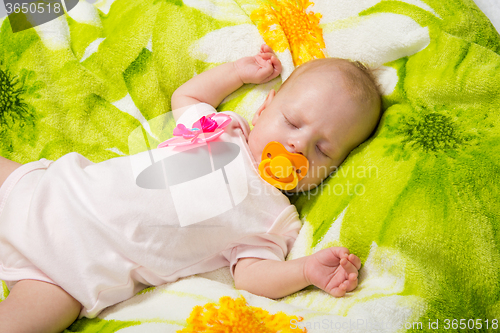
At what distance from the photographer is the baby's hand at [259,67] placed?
1.17 meters

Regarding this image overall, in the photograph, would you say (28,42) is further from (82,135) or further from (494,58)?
(494,58)

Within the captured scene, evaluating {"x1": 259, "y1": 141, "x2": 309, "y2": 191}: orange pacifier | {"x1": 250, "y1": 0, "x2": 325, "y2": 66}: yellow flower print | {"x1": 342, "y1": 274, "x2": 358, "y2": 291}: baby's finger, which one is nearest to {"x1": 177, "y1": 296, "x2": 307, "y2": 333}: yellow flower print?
{"x1": 342, "y1": 274, "x2": 358, "y2": 291}: baby's finger

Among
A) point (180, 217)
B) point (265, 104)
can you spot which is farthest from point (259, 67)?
point (180, 217)

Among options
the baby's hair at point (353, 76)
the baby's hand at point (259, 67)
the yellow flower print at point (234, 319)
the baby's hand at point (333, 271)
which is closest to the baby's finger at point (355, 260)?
the baby's hand at point (333, 271)

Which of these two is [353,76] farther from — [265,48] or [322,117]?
[265,48]

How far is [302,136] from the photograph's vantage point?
3.22ft

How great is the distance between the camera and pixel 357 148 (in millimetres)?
1043

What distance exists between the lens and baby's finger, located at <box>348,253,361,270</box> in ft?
2.75

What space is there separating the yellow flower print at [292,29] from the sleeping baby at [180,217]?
0.15 metres

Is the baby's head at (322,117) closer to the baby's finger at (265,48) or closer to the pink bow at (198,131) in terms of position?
the pink bow at (198,131)

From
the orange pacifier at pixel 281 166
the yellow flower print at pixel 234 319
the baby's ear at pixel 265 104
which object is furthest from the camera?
the baby's ear at pixel 265 104

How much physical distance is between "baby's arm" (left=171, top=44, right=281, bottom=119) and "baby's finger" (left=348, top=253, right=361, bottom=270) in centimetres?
60

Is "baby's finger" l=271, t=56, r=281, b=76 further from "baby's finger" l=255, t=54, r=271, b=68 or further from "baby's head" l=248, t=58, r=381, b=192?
"baby's head" l=248, t=58, r=381, b=192

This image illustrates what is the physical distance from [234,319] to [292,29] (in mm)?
902
